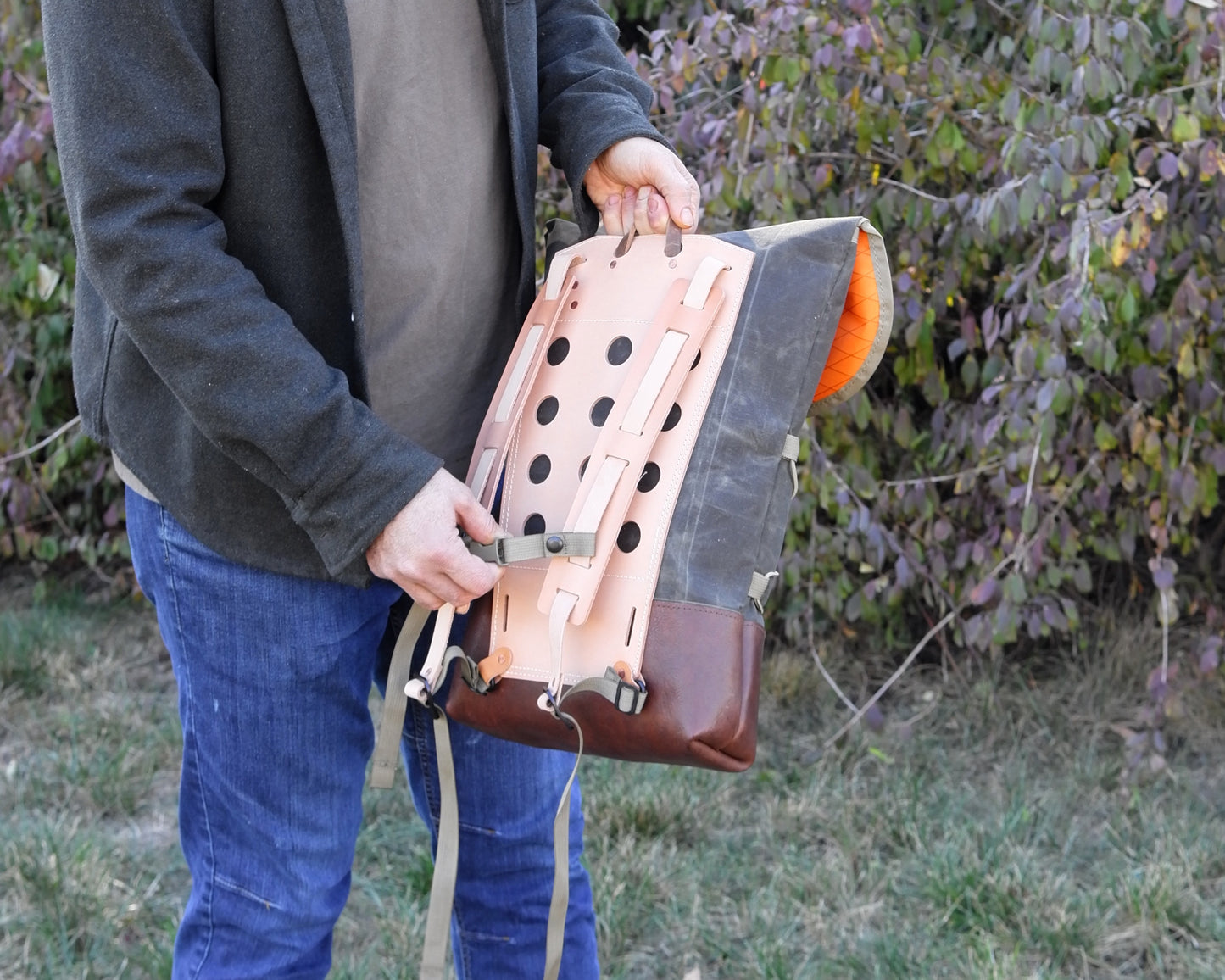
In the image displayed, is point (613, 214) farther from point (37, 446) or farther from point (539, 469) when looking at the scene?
point (37, 446)

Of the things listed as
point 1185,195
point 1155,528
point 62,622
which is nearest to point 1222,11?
point 1185,195

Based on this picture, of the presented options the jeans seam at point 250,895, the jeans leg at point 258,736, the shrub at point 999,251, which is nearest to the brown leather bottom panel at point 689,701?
the jeans leg at point 258,736

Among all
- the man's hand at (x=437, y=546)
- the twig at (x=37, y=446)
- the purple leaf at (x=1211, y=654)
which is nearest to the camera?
the man's hand at (x=437, y=546)

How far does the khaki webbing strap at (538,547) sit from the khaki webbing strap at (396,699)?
0.17 m

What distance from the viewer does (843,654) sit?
3398mm

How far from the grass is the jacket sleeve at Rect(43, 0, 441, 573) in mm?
1311

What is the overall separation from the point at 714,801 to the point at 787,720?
0.52 metres

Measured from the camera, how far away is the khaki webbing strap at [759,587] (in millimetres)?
1332

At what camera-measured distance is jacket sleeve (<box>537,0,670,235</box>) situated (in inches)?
60.7

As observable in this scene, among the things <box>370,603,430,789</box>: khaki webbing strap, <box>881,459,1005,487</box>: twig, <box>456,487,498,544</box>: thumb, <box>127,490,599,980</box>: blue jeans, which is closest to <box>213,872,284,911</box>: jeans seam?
<box>127,490,599,980</box>: blue jeans

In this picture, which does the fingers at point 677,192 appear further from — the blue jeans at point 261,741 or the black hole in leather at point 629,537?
the blue jeans at point 261,741

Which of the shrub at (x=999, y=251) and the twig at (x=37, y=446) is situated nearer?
the shrub at (x=999, y=251)

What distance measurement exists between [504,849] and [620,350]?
0.68 metres

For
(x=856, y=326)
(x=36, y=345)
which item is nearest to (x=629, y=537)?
(x=856, y=326)
